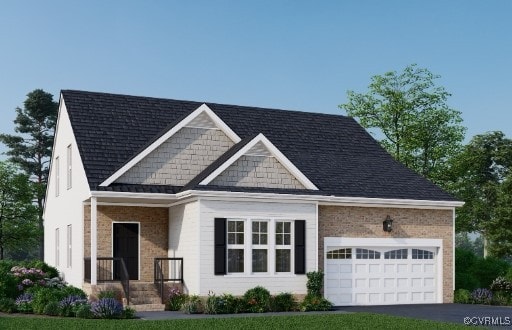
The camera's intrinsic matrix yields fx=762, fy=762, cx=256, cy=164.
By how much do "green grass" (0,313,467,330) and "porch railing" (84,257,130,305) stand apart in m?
4.08

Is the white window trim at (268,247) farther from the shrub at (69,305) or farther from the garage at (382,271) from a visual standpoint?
the shrub at (69,305)

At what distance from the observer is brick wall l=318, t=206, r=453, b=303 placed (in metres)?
27.5

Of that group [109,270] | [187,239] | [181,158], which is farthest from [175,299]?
[181,158]

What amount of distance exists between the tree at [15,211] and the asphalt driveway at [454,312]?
31.6 metres

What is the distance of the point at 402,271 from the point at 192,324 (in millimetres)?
11743

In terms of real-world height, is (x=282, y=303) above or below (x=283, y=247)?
below

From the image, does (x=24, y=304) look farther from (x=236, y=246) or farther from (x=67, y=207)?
(x=67, y=207)

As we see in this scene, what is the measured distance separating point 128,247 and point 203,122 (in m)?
5.21

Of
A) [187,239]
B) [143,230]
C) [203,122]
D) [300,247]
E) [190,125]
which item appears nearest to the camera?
[187,239]

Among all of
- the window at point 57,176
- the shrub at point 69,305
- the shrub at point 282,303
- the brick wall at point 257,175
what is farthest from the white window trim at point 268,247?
the window at point 57,176

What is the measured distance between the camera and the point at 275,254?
2548 cm

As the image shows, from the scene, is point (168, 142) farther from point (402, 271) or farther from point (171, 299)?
point (402, 271)

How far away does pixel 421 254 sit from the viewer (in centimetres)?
2964

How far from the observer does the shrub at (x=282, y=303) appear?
81.6 ft
